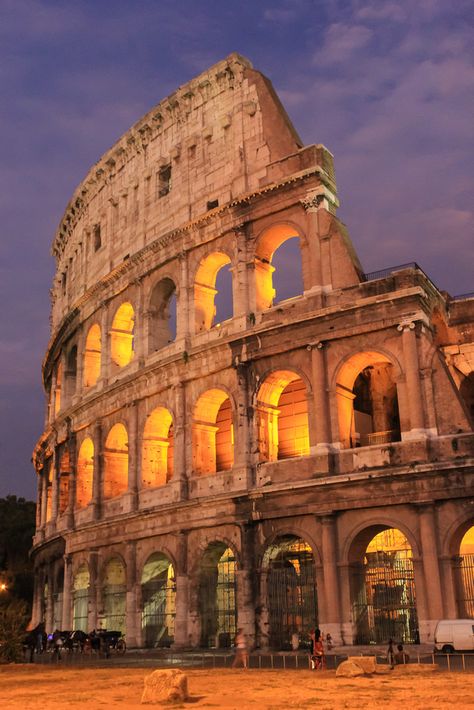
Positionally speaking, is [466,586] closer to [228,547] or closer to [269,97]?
[228,547]

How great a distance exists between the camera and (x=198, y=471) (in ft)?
73.0

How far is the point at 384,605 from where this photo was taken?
18.3 metres

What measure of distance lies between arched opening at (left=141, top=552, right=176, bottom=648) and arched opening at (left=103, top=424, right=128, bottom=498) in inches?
135

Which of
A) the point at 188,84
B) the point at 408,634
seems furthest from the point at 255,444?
the point at 188,84

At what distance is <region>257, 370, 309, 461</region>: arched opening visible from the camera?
2103cm

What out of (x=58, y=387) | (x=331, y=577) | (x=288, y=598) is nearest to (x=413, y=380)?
(x=331, y=577)

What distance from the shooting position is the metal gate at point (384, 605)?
18.0 m

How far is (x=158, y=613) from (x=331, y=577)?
679cm

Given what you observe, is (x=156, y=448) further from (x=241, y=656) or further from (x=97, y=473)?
(x=241, y=656)

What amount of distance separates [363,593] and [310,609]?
1408 millimetres

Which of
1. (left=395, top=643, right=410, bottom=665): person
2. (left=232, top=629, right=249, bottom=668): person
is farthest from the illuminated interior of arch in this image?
(left=395, top=643, right=410, bottom=665): person

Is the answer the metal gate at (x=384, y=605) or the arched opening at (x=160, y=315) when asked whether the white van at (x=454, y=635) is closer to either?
the metal gate at (x=384, y=605)

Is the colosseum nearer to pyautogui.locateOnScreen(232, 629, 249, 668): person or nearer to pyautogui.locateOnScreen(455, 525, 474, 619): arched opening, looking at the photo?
pyautogui.locateOnScreen(455, 525, 474, 619): arched opening

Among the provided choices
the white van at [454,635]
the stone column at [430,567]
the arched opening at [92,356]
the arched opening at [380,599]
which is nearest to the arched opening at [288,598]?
the arched opening at [380,599]
